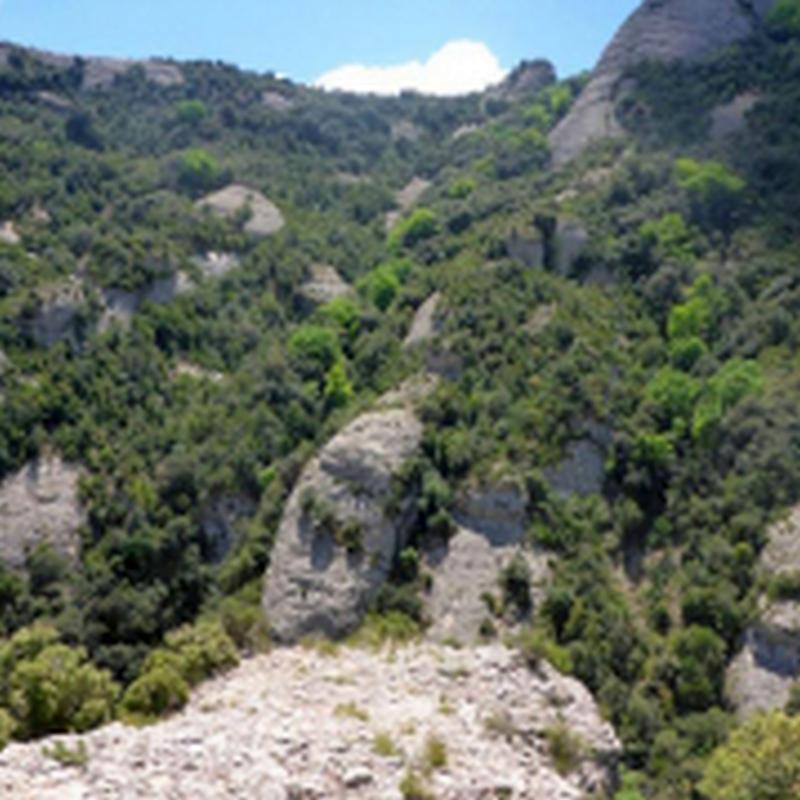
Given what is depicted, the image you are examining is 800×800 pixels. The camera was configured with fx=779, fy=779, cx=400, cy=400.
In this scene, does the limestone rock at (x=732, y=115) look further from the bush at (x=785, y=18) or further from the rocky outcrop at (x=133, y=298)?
the rocky outcrop at (x=133, y=298)

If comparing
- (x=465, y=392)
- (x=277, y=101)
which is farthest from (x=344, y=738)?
(x=277, y=101)

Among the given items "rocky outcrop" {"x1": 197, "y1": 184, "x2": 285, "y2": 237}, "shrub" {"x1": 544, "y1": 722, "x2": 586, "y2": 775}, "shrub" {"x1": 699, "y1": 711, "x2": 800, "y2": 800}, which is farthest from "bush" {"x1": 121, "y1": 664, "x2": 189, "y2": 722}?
"rocky outcrop" {"x1": 197, "y1": 184, "x2": 285, "y2": 237}

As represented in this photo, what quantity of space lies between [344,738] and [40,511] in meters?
31.2

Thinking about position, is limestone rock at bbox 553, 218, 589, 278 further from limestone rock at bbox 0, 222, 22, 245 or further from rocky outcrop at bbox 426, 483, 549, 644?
limestone rock at bbox 0, 222, 22, 245

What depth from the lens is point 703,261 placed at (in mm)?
61031

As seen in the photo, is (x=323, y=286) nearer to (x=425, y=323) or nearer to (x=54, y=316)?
(x=425, y=323)

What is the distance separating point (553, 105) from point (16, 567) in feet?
318

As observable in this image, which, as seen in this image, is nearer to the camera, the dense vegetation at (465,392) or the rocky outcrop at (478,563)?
the dense vegetation at (465,392)

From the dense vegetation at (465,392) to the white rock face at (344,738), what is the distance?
402 cm

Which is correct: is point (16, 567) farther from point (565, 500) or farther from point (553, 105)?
point (553, 105)

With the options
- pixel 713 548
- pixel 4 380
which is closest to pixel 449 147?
pixel 4 380

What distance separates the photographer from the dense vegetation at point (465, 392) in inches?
1382

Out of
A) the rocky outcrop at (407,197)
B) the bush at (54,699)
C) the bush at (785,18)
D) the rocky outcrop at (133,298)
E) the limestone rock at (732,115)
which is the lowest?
the bush at (54,699)

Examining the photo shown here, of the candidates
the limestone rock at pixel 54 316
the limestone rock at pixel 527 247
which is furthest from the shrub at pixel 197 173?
the limestone rock at pixel 527 247
